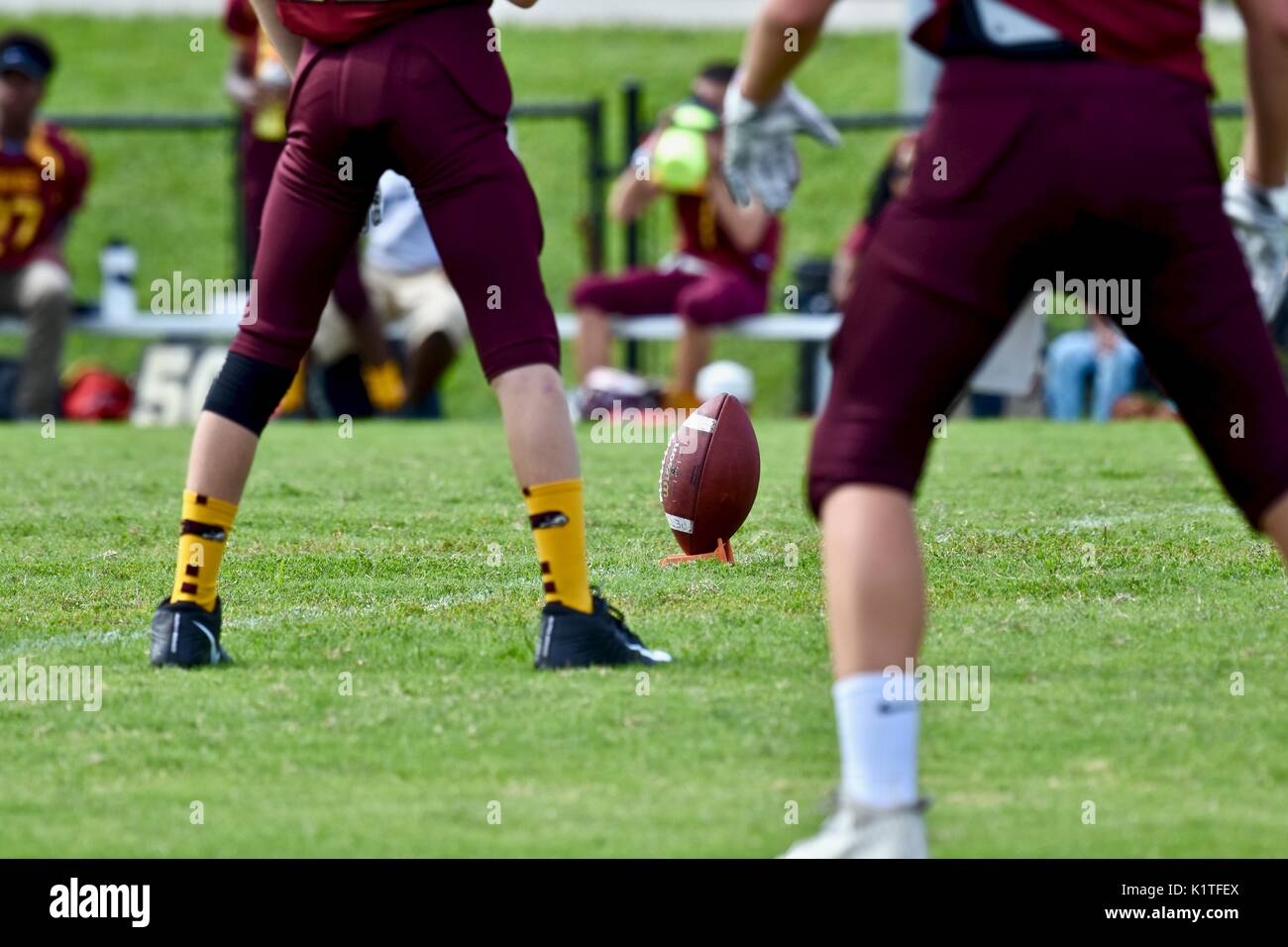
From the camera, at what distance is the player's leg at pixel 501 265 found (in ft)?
15.1

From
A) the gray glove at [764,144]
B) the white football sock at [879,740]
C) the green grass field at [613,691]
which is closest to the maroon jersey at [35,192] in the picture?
the green grass field at [613,691]

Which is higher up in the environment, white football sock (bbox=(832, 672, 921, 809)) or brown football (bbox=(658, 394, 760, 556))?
brown football (bbox=(658, 394, 760, 556))

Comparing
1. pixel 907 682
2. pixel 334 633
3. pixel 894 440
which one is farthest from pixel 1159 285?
pixel 334 633

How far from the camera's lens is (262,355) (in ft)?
15.8

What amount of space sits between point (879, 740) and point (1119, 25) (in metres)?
1.18

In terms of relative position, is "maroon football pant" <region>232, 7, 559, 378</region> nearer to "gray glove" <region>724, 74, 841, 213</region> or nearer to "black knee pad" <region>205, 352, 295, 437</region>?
"black knee pad" <region>205, 352, 295, 437</region>

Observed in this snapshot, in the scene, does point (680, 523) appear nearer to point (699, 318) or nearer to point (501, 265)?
point (501, 265)

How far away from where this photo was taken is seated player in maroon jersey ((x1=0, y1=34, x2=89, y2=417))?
12.7 meters

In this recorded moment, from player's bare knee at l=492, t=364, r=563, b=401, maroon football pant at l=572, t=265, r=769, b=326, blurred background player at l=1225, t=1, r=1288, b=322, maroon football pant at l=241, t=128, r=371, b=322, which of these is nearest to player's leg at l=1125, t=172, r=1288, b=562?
blurred background player at l=1225, t=1, r=1288, b=322

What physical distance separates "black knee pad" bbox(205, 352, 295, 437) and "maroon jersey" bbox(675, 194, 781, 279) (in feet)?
26.6

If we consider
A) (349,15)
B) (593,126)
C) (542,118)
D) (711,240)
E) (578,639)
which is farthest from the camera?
(542,118)

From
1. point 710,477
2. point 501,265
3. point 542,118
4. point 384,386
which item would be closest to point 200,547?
point 501,265

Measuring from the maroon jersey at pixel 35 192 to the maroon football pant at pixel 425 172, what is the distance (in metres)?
8.53
